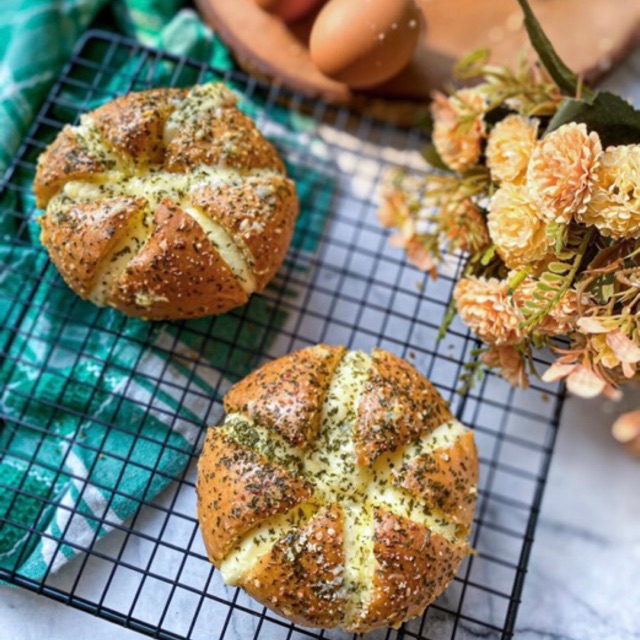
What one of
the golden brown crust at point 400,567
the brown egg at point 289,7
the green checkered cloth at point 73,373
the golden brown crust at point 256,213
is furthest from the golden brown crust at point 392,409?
the brown egg at point 289,7

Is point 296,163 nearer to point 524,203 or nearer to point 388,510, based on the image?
point 524,203

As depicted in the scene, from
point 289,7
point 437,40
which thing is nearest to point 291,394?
point 289,7

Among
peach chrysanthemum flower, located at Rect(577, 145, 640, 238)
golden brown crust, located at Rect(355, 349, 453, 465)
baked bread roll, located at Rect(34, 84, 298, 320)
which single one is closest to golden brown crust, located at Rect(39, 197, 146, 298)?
baked bread roll, located at Rect(34, 84, 298, 320)

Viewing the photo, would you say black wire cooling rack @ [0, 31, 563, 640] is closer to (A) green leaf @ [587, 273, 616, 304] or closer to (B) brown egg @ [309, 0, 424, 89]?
(B) brown egg @ [309, 0, 424, 89]

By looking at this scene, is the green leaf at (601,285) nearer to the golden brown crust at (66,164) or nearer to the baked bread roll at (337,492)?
the baked bread roll at (337,492)

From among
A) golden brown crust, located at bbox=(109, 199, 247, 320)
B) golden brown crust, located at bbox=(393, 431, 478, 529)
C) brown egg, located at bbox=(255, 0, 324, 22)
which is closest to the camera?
golden brown crust, located at bbox=(393, 431, 478, 529)
